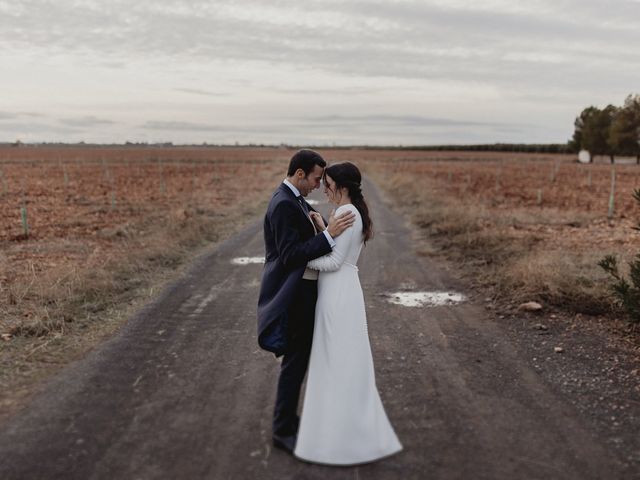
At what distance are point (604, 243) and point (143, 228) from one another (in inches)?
418

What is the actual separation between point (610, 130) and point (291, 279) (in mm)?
73855

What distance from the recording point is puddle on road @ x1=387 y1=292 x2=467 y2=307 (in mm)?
7328

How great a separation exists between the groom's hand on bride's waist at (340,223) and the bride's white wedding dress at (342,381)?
2.0 inches

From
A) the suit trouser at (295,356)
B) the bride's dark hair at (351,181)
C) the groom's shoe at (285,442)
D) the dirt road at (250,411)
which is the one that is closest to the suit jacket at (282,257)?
the suit trouser at (295,356)

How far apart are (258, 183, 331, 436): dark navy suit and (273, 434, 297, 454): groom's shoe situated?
36mm

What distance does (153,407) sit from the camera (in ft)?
13.9

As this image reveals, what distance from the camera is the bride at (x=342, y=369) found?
3.45 m

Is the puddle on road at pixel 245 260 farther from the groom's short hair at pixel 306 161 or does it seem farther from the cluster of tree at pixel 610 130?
the cluster of tree at pixel 610 130

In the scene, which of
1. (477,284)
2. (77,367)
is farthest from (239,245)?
(77,367)

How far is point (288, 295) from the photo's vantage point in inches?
140

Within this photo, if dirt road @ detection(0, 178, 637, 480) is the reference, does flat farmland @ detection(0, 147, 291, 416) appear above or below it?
above

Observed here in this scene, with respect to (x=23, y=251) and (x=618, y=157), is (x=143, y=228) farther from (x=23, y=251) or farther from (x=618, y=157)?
(x=618, y=157)

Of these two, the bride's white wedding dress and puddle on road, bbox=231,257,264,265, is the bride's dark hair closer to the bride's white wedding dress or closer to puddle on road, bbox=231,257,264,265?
the bride's white wedding dress

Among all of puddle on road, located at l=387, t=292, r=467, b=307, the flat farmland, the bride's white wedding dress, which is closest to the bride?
the bride's white wedding dress
